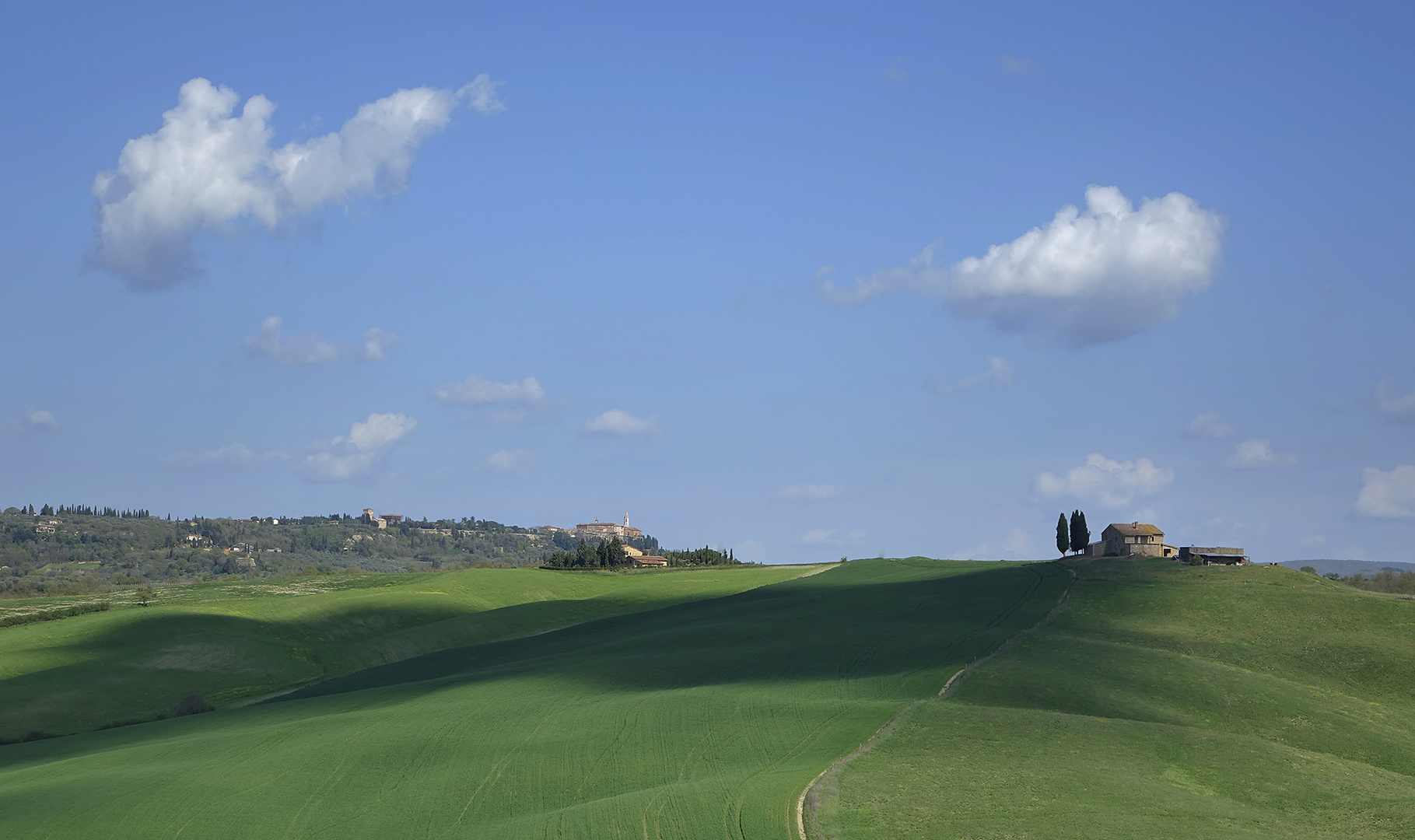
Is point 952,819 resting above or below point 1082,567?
below

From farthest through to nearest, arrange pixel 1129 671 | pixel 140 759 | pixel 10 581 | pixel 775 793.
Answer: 1. pixel 10 581
2. pixel 1129 671
3. pixel 140 759
4. pixel 775 793

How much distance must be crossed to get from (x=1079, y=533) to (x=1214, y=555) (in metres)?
13.4

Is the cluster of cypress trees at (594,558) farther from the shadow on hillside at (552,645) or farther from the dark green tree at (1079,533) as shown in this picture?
the dark green tree at (1079,533)

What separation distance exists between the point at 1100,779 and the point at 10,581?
603 ft

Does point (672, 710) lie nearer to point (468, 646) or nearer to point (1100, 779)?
point (1100, 779)

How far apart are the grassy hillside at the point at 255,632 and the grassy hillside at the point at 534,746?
760cm

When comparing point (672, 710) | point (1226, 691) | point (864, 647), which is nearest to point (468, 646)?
point (864, 647)

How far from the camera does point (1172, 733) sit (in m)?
39.9

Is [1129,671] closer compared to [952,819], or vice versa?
[952,819]

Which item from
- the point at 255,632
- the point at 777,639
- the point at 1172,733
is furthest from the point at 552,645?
the point at 1172,733

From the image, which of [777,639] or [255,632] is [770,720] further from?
[255,632]

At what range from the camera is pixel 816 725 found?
41.9 m

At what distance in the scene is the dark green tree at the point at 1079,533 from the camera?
108m

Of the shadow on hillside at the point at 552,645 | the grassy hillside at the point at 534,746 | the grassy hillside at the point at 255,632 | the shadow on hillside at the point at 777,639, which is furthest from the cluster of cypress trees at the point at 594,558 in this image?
the grassy hillside at the point at 534,746
